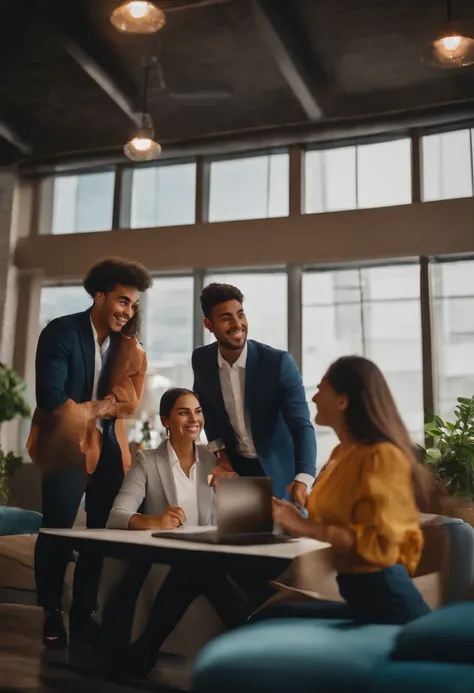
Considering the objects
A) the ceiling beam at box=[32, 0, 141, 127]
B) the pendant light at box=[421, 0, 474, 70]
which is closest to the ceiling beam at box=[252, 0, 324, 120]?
the ceiling beam at box=[32, 0, 141, 127]

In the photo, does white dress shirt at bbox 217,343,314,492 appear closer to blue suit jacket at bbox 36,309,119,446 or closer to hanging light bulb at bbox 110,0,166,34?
blue suit jacket at bbox 36,309,119,446

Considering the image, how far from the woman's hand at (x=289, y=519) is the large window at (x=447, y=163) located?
43.4 inches

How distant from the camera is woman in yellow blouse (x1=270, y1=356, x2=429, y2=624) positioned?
55.6 inches

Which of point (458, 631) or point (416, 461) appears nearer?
point (458, 631)

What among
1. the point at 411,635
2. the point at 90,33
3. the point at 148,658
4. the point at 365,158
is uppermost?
the point at 90,33

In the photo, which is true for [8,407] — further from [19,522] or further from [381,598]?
[381,598]

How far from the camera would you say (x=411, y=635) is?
4.43ft

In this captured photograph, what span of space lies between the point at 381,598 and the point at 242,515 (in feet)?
1.18

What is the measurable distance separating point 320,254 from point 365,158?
43 centimetres

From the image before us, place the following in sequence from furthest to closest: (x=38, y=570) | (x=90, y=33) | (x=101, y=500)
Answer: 1. (x=90, y=33)
2. (x=101, y=500)
3. (x=38, y=570)

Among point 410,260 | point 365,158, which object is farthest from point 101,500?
point 365,158

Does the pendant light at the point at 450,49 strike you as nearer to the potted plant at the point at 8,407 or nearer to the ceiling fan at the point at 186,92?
the ceiling fan at the point at 186,92

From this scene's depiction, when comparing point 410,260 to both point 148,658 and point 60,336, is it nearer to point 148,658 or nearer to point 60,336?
point 60,336

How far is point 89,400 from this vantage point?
1957mm
